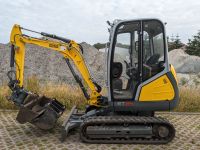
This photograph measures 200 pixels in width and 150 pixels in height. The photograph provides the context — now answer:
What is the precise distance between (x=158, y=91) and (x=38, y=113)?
2.50 m

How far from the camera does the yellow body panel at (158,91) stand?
710 centimetres

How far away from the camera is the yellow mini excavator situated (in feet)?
22.5

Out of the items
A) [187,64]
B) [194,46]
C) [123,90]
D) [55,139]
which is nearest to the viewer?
[55,139]

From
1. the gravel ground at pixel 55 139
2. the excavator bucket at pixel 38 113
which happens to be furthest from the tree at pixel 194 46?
the excavator bucket at pixel 38 113

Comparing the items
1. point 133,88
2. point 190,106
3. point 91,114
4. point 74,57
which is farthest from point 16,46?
point 190,106

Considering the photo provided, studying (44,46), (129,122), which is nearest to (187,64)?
(44,46)

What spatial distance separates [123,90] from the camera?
24.6 ft

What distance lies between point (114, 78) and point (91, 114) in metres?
0.95

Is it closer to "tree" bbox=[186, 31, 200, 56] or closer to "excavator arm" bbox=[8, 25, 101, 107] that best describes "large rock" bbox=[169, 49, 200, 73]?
"tree" bbox=[186, 31, 200, 56]

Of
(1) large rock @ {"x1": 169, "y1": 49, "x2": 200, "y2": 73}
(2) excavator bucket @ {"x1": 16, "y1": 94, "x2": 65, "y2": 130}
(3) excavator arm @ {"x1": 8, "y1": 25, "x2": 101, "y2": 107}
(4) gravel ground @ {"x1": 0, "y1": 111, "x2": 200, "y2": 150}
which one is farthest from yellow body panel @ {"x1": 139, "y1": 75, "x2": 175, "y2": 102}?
(1) large rock @ {"x1": 169, "y1": 49, "x2": 200, "y2": 73}

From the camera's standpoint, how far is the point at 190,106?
34.8 feet

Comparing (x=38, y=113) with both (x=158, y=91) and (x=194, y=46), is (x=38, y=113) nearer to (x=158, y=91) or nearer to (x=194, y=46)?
(x=158, y=91)

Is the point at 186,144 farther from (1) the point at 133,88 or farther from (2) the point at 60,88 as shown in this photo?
(2) the point at 60,88

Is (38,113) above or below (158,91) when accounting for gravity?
below
